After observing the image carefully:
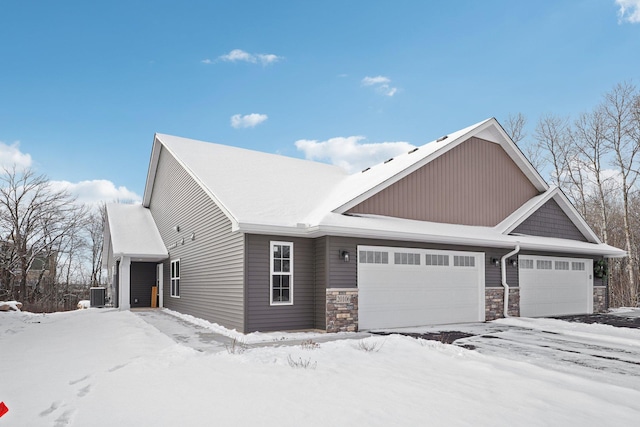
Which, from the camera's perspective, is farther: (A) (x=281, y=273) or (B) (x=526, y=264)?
(B) (x=526, y=264)

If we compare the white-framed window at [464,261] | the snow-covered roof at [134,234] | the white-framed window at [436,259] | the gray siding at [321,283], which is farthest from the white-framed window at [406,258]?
the snow-covered roof at [134,234]

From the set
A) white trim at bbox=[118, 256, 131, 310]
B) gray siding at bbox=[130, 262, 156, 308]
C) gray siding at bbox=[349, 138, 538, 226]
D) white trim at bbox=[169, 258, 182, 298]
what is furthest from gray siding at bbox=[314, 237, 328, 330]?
gray siding at bbox=[130, 262, 156, 308]

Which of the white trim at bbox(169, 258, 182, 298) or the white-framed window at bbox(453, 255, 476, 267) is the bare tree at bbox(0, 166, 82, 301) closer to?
the white trim at bbox(169, 258, 182, 298)

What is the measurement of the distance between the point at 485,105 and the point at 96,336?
19949 mm

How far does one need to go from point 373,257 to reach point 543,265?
7311 mm

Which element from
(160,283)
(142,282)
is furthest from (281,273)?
(142,282)

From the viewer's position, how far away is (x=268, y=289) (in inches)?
435

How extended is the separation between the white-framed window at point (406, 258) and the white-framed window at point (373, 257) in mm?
312

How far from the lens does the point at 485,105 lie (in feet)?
76.4

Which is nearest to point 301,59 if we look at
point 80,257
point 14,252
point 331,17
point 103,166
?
point 331,17

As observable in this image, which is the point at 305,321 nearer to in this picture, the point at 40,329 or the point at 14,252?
the point at 40,329

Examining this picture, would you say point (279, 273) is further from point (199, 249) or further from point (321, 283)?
point (199, 249)

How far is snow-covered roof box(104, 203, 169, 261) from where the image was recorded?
1822cm

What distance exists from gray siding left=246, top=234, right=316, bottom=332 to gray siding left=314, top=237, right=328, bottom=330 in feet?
0.44
